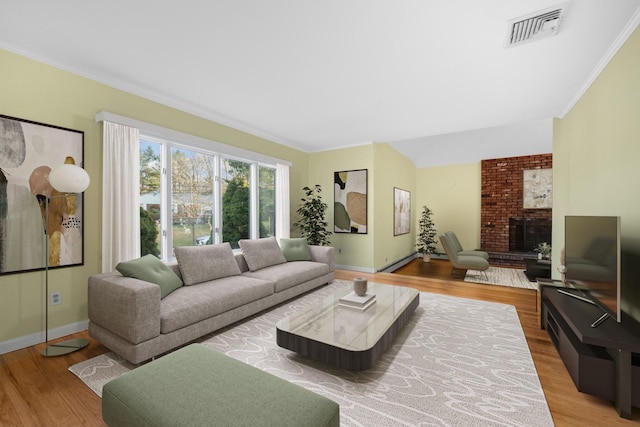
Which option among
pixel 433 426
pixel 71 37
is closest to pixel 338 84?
pixel 71 37

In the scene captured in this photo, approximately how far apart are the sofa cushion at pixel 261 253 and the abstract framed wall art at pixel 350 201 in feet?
6.32

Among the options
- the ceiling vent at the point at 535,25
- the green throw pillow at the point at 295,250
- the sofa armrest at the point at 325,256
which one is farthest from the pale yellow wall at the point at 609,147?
the green throw pillow at the point at 295,250

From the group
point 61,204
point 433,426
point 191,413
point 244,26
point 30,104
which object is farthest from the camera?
point 61,204

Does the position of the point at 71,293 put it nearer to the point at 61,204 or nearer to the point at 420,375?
the point at 61,204

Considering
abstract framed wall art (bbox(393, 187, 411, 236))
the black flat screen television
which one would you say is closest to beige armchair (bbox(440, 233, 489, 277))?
abstract framed wall art (bbox(393, 187, 411, 236))

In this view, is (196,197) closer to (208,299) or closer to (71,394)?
(208,299)

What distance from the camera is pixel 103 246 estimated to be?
286 cm

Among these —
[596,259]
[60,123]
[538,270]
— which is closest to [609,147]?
[596,259]

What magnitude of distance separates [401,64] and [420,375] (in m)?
2.81

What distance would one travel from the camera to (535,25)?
2137 millimetres

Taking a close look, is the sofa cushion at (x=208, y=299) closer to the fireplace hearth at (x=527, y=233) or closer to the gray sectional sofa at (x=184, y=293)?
the gray sectional sofa at (x=184, y=293)

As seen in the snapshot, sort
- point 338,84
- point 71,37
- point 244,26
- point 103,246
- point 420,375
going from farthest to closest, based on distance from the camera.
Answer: point 338,84 < point 103,246 < point 71,37 < point 244,26 < point 420,375

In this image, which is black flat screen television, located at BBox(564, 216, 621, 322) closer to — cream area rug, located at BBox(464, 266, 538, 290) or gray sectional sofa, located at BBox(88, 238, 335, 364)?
cream area rug, located at BBox(464, 266, 538, 290)

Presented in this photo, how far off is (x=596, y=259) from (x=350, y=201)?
4006 mm
